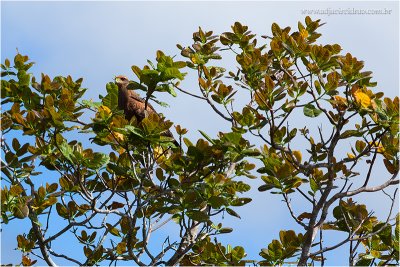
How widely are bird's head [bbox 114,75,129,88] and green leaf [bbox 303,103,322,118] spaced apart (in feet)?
5.58

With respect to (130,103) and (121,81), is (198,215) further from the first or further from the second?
(121,81)

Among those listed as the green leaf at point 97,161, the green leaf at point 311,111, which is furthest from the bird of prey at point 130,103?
the green leaf at point 311,111

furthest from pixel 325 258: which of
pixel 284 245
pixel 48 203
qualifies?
pixel 48 203

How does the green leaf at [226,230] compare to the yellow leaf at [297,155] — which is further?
the green leaf at [226,230]

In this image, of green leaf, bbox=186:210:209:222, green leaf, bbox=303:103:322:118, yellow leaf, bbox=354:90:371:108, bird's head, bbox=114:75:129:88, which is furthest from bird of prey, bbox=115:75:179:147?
yellow leaf, bbox=354:90:371:108

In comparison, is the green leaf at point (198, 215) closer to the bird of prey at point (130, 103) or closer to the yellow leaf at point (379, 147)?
the yellow leaf at point (379, 147)

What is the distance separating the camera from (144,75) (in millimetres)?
4180

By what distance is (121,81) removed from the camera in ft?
17.6

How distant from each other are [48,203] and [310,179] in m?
1.82

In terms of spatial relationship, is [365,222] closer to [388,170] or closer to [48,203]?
[388,170]

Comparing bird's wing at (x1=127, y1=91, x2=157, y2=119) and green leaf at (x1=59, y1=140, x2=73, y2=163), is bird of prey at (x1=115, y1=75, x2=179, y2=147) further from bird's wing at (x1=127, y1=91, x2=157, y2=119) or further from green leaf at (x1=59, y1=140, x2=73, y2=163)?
green leaf at (x1=59, y1=140, x2=73, y2=163)

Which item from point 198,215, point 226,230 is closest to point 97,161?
point 198,215

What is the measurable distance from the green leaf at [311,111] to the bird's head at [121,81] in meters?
1.70

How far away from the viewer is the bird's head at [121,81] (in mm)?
5194
